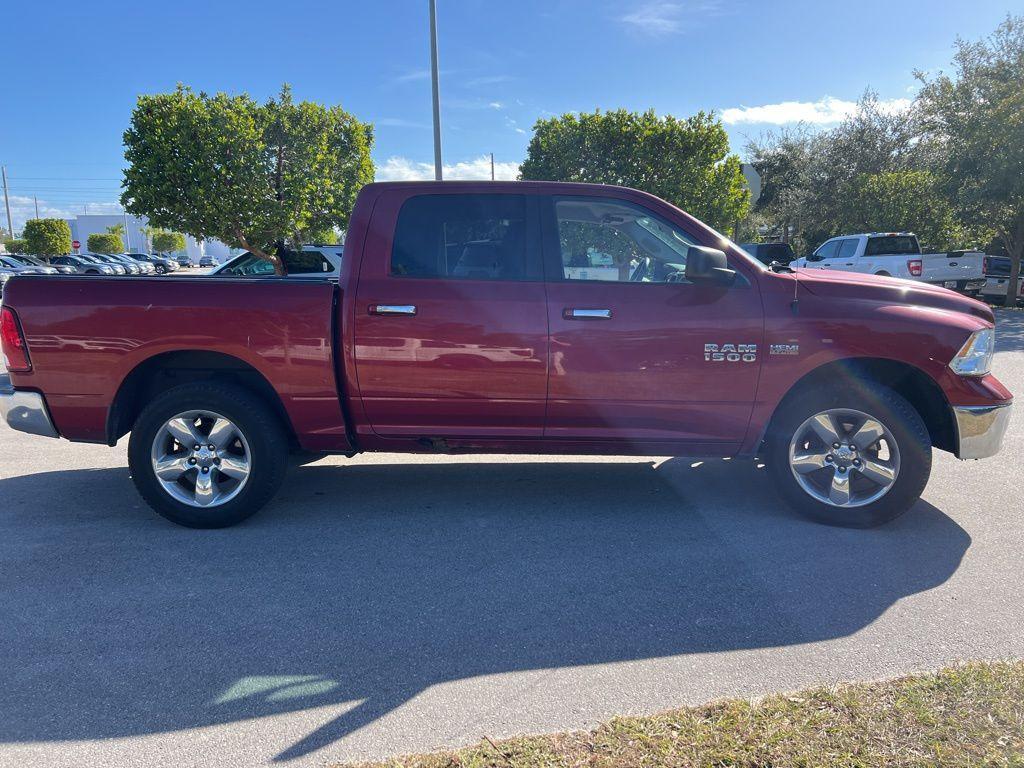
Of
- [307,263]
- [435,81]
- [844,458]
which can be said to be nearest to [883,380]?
[844,458]

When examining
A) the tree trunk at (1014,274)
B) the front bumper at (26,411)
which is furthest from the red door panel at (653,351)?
the tree trunk at (1014,274)

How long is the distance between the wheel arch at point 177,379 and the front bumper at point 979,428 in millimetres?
4043

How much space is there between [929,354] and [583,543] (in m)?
2.31

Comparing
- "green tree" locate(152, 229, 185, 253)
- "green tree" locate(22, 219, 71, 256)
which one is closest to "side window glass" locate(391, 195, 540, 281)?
"green tree" locate(22, 219, 71, 256)

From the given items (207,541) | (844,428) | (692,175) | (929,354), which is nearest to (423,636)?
(207,541)

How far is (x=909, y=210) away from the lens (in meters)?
25.2

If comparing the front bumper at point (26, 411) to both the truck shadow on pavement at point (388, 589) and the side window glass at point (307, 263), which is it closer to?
the truck shadow on pavement at point (388, 589)

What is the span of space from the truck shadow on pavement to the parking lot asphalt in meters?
0.01

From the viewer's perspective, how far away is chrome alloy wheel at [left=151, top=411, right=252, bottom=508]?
4.25 meters

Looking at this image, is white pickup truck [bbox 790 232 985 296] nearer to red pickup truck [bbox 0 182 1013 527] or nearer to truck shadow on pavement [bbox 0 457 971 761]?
red pickup truck [bbox 0 182 1013 527]

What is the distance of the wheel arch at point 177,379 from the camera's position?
4316 mm

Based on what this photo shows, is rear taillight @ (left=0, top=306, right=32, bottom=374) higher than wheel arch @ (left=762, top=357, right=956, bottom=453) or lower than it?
higher

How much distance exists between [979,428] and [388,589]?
11.6ft

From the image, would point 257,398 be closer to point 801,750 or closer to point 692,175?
point 801,750
